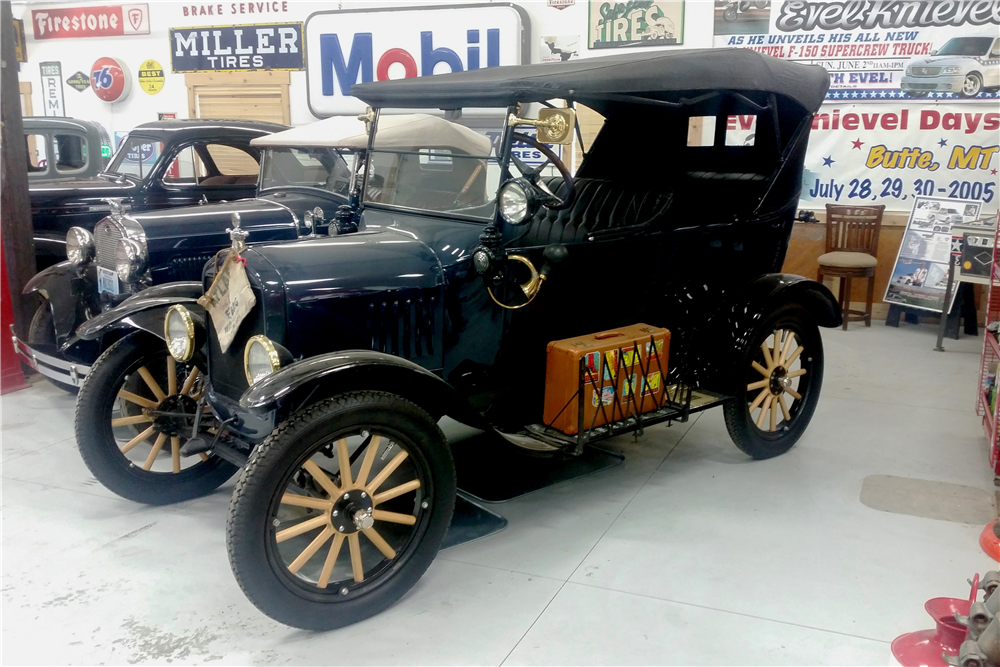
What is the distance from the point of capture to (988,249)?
4852mm

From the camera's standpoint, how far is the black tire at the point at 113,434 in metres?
3.17

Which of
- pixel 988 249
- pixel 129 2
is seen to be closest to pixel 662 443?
pixel 988 249

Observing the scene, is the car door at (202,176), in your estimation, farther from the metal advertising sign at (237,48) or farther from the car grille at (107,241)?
the metal advertising sign at (237,48)

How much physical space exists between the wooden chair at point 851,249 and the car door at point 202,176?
4.38 m

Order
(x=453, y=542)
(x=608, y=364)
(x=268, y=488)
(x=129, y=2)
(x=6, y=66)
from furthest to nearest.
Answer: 1. (x=129, y=2)
2. (x=6, y=66)
3. (x=608, y=364)
4. (x=453, y=542)
5. (x=268, y=488)

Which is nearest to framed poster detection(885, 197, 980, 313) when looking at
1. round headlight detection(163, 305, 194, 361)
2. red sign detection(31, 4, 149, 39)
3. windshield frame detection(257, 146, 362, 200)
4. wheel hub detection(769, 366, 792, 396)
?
wheel hub detection(769, 366, 792, 396)

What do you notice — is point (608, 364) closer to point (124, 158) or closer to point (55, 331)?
point (55, 331)

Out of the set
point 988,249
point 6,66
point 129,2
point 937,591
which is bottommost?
point 937,591

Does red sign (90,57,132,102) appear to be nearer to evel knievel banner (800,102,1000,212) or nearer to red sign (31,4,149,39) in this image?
red sign (31,4,149,39)

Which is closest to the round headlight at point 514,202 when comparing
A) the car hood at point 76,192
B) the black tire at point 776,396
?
the black tire at point 776,396

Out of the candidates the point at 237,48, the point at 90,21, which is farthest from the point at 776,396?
the point at 90,21

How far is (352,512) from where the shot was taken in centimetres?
249

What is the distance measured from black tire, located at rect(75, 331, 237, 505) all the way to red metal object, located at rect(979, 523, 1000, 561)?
3.02 metres

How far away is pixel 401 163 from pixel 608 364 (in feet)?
3.90
